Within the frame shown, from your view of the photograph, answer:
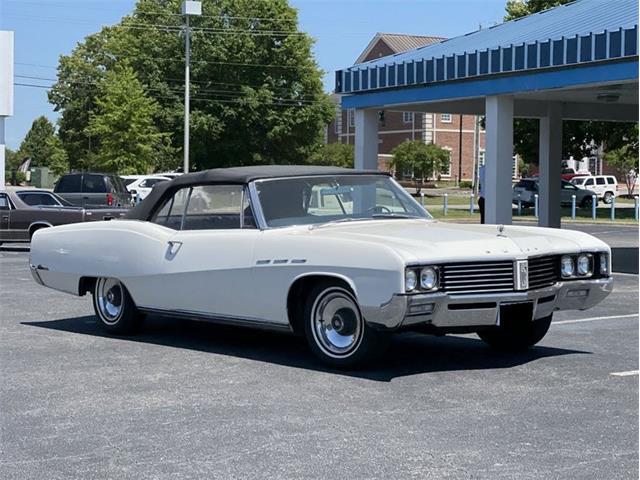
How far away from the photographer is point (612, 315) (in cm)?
1192

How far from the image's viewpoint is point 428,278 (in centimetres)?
766

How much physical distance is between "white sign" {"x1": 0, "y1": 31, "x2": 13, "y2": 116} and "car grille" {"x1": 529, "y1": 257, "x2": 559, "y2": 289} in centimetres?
1868

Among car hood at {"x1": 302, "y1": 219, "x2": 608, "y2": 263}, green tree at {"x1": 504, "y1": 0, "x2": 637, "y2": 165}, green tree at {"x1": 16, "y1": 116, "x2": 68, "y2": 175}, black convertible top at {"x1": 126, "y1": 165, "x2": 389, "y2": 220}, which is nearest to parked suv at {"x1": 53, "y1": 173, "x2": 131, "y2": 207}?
black convertible top at {"x1": 126, "y1": 165, "x2": 389, "y2": 220}

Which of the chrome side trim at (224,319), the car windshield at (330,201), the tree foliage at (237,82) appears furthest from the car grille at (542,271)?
the tree foliage at (237,82)

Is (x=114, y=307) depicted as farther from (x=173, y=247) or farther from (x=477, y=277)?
(x=477, y=277)

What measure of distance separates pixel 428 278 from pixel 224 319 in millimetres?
2068

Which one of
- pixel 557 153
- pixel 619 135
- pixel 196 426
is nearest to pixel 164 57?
pixel 619 135

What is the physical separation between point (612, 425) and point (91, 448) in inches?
120

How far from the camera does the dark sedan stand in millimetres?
21109

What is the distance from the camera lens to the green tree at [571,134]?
4875 cm

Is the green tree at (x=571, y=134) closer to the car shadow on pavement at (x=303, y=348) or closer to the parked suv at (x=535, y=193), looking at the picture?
the parked suv at (x=535, y=193)

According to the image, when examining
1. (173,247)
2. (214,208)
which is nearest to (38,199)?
(173,247)

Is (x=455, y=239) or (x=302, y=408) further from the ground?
(x=455, y=239)

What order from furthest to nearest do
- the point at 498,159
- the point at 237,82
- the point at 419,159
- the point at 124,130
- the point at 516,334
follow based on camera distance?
the point at 419,159 < the point at 237,82 < the point at 124,130 < the point at 498,159 < the point at 516,334
